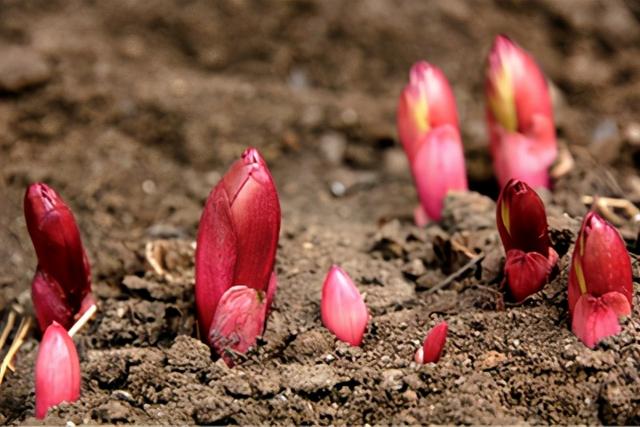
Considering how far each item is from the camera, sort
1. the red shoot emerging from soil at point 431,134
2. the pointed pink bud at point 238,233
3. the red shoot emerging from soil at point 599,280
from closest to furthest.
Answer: the red shoot emerging from soil at point 599,280 < the pointed pink bud at point 238,233 < the red shoot emerging from soil at point 431,134

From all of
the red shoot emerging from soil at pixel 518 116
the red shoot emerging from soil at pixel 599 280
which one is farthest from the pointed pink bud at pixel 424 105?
the red shoot emerging from soil at pixel 599 280

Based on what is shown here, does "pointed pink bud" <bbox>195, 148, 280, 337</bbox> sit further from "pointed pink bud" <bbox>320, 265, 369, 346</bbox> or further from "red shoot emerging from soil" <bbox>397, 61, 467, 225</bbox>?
"red shoot emerging from soil" <bbox>397, 61, 467, 225</bbox>

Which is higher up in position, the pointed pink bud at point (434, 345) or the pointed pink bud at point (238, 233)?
the pointed pink bud at point (238, 233)

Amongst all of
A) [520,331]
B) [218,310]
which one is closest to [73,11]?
[218,310]

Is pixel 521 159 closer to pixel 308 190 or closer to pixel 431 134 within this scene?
pixel 431 134

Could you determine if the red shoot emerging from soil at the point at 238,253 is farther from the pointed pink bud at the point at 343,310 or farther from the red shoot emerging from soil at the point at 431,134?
the red shoot emerging from soil at the point at 431,134

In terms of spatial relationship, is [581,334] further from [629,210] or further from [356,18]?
[356,18]

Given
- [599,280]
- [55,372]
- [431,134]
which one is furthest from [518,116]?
[55,372]
